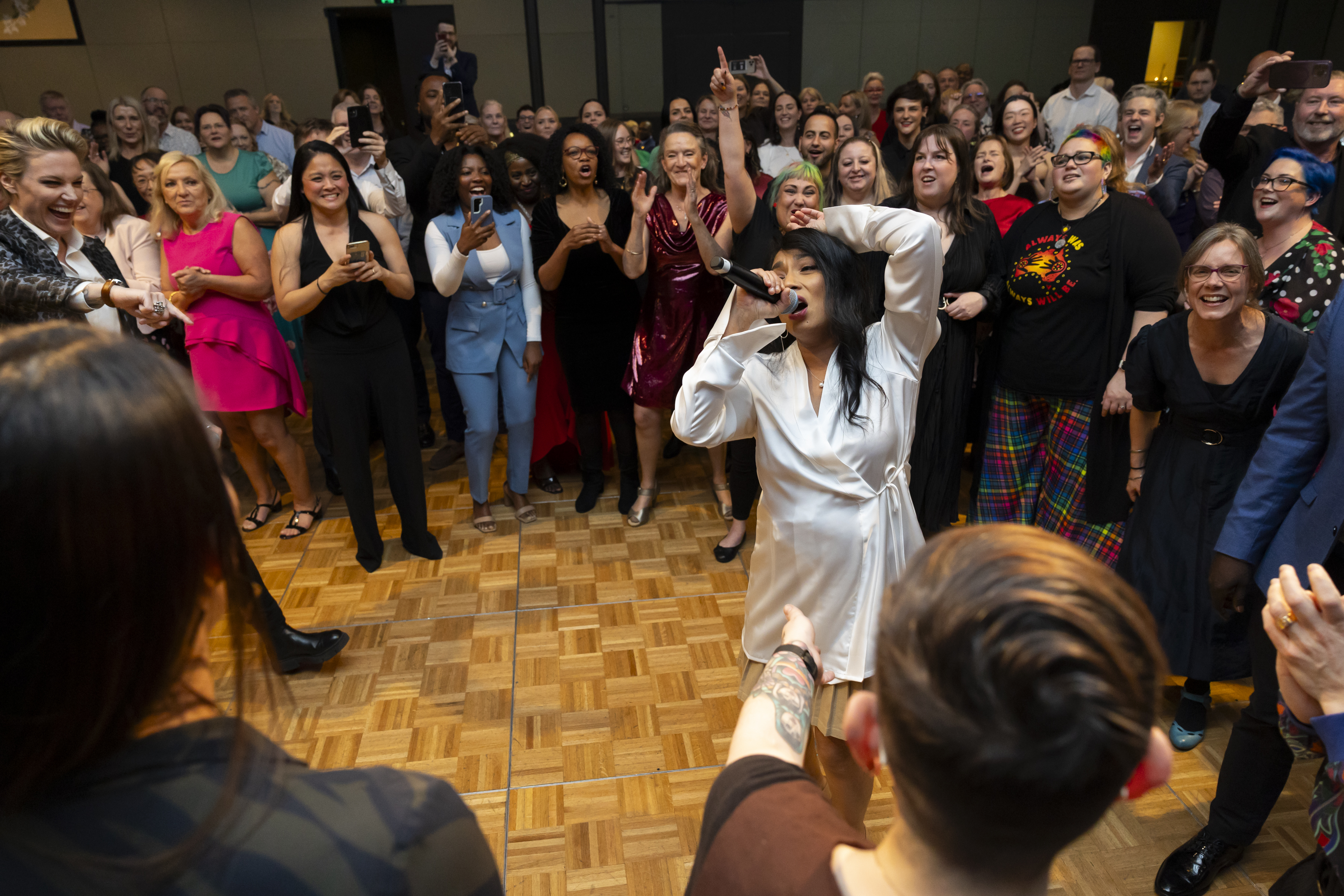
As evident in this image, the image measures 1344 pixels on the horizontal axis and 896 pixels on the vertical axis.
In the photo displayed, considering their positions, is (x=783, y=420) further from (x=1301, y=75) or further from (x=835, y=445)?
(x=1301, y=75)

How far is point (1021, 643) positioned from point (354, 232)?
Result: 2986mm

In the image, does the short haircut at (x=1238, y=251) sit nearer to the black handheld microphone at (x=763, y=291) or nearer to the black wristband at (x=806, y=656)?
the black handheld microphone at (x=763, y=291)

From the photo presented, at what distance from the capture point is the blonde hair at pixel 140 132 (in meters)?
4.85

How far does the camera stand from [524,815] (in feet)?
7.02

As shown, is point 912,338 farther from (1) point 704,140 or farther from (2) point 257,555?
(2) point 257,555

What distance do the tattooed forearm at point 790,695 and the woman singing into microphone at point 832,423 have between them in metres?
0.74

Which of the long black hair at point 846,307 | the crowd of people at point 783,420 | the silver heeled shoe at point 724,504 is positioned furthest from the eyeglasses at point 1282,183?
the silver heeled shoe at point 724,504

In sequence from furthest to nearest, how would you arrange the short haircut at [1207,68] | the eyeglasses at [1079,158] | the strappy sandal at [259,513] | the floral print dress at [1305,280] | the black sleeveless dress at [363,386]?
the short haircut at [1207,68] < the strappy sandal at [259,513] < the black sleeveless dress at [363,386] < the eyeglasses at [1079,158] < the floral print dress at [1305,280]

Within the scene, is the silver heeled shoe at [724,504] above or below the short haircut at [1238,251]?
below

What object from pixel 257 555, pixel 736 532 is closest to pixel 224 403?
pixel 257 555

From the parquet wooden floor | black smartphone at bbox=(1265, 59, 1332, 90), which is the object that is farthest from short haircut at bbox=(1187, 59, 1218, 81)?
the parquet wooden floor

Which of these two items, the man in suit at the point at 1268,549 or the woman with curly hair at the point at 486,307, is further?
the woman with curly hair at the point at 486,307

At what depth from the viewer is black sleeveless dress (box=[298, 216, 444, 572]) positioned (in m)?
3.03

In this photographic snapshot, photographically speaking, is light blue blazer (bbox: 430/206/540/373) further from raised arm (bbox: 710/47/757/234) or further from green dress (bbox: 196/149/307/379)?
green dress (bbox: 196/149/307/379)
